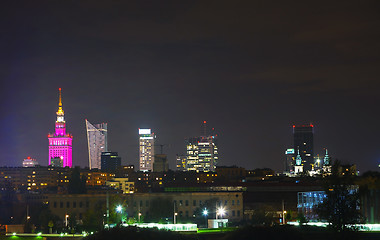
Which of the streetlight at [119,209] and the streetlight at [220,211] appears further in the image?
the streetlight at [220,211]

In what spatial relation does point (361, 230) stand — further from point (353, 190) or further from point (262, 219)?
point (262, 219)

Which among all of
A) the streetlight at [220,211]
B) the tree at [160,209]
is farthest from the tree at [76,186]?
the streetlight at [220,211]

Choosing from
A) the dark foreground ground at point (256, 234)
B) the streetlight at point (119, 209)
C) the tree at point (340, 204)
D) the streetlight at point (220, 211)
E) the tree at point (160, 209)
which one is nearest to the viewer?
the dark foreground ground at point (256, 234)

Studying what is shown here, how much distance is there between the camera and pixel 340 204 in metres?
62.3

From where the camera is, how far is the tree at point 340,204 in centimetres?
6162

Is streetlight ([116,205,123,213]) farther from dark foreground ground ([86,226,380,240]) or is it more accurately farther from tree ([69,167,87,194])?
tree ([69,167,87,194])

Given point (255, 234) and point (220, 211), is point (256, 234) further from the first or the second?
point (220, 211)

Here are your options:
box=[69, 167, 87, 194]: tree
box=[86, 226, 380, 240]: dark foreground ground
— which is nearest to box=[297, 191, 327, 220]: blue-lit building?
box=[86, 226, 380, 240]: dark foreground ground

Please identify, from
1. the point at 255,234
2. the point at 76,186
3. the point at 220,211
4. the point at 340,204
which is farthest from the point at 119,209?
the point at 255,234

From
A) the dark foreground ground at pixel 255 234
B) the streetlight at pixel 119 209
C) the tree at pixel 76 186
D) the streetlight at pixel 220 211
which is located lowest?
the dark foreground ground at pixel 255 234

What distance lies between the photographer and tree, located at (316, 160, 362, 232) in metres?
61.6

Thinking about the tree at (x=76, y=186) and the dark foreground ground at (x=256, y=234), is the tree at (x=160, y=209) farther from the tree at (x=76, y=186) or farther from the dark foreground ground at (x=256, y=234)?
the dark foreground ground at (x=256, y=234)

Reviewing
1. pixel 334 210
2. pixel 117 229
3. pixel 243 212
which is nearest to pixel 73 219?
pixel 243 212

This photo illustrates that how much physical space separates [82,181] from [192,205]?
43.6m
